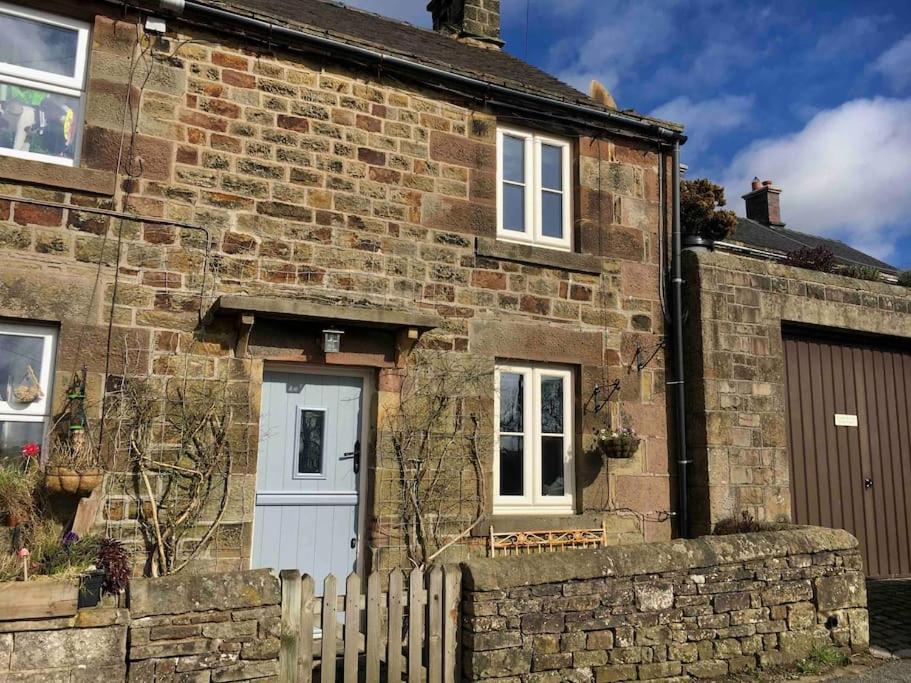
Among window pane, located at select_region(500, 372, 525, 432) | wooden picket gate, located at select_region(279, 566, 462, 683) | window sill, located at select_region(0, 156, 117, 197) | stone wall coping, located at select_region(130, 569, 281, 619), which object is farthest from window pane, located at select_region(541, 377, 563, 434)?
window sill, located at select_region(0, 156, 117, 197)

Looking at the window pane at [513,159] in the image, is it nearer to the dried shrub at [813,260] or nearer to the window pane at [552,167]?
the window pane at [552,167]

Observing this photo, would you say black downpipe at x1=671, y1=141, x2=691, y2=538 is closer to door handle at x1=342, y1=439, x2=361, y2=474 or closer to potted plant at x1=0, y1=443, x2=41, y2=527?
door handle at x1=342, y1=439, x2=361, y2=474

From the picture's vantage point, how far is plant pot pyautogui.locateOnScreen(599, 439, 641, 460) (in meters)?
7.20

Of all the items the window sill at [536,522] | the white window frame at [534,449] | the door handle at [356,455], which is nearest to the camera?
the door handle at [356,455]

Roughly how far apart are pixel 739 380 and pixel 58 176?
6645 mm

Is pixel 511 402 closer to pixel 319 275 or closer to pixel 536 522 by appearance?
pixel 536 522

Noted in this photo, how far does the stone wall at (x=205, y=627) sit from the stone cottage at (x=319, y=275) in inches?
62.8

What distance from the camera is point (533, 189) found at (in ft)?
25.4

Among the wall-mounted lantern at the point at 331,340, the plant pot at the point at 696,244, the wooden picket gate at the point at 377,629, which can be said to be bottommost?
the wooden picket gate at the point at 377,629

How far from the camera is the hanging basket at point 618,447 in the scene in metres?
7.20

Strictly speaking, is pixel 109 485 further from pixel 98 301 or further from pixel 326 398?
pixel 326 398

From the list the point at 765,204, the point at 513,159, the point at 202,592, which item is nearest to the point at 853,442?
the point at 513,159

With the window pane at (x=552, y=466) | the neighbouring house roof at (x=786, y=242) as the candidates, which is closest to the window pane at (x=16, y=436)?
the window pane at (x=552, y=466)

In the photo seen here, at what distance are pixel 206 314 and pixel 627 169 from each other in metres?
4.74
